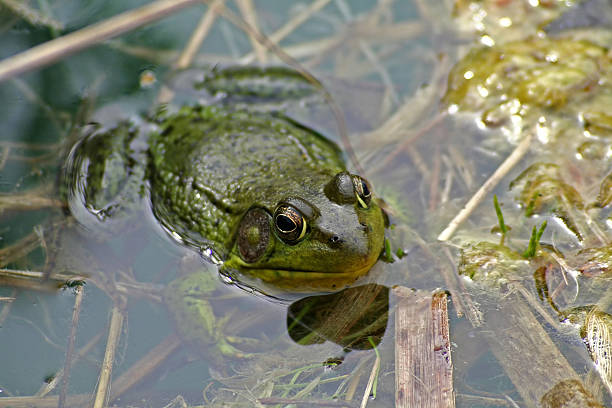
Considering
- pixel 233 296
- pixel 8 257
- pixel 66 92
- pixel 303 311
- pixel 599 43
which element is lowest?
pixel 303 311

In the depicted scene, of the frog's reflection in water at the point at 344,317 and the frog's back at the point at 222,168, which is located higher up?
the frog's back at the point at 222,168

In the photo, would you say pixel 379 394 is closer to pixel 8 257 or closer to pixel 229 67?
pixel 8 257

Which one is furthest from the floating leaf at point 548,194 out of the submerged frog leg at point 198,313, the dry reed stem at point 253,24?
the dry reed stem at point 253,24

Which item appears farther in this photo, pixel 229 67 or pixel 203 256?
pixel 229 67

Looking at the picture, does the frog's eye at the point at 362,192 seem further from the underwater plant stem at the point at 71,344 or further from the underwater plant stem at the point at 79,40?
the underwater plant stem at the point at 79,40

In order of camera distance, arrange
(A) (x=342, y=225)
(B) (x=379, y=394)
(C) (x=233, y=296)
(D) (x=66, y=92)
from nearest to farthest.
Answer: (B) (x=379, y=394) < (A) (x=342, y=225) < (C) (x=233, y=296) < (D) (x=66, y=92)

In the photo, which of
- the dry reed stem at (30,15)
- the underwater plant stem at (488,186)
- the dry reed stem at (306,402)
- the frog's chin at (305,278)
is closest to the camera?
the dry reed stem at (306,402)

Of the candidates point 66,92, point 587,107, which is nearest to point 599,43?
point 587,107
